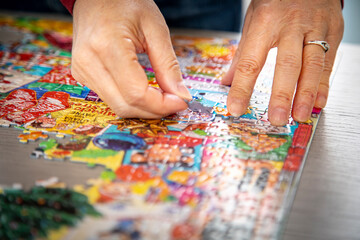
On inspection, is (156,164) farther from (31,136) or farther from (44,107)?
(44,107)

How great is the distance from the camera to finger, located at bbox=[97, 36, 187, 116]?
3.07 feet

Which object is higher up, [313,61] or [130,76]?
[313,61]

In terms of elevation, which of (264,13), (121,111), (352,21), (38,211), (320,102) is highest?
(352,21)

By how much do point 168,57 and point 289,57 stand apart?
1.15 feet

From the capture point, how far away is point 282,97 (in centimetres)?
103

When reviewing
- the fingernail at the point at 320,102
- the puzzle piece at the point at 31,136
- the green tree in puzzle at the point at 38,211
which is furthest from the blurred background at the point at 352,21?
the green tree in puzzle at the point at 38,211

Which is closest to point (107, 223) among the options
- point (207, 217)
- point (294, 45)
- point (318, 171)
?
point (207, 217)

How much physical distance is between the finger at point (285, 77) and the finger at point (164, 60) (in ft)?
0.81

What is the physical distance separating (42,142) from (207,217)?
17.8 inches

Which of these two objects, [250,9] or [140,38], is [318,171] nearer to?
[140,38]

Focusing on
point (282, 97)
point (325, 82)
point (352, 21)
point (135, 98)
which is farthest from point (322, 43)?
point (352, 21)

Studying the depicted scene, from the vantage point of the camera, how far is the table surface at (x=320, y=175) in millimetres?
675

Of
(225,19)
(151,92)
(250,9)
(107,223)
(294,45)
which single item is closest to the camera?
(107,223)

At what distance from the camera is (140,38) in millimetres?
1010
